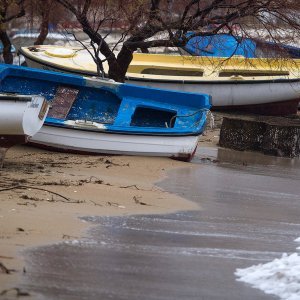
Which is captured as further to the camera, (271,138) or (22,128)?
(271,138)

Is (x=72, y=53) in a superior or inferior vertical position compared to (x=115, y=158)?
superior

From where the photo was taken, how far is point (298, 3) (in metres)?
15.2

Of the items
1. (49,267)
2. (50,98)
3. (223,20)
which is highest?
(223,20)

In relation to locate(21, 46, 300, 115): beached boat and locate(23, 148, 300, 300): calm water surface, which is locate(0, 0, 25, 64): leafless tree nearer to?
locate(21, 46, 300, 115): beached boat

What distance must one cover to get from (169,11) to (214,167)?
210 inches

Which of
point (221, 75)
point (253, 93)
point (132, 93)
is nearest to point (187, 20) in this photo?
point (132, 93)

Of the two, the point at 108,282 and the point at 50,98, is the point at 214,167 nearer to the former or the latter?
the point at 50,98

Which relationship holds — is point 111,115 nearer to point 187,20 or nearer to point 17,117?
point 187,20

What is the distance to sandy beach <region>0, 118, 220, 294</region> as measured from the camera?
22.1 feet

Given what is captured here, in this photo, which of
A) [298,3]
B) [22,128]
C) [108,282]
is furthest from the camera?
[298,3]

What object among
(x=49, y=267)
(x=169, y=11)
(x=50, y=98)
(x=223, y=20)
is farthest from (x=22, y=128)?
(x=169, y=11)

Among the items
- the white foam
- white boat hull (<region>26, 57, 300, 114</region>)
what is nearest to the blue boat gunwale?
the white foam

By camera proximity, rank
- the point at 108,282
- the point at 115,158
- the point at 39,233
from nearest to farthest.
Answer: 1. the point at 108,282
2. the point at 39,233
3. the point at 115,158

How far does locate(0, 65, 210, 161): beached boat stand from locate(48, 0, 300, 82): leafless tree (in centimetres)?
194
